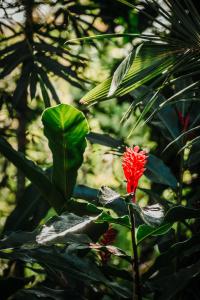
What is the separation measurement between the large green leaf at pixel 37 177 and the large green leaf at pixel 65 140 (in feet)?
0.06

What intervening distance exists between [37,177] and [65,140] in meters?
0.16

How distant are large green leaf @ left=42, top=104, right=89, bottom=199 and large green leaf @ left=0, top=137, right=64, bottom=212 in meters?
0.02

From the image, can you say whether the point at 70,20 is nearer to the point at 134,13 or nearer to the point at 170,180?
the point at 134,13

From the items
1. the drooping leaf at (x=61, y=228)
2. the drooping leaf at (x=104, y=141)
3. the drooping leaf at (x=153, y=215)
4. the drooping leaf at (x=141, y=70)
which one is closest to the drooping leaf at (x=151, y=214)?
the drooping leaf at (x=153, y=215)

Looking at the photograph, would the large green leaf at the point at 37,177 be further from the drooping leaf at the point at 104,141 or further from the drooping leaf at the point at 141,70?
the drooping leaf at the point at 104,141

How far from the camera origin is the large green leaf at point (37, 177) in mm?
1159

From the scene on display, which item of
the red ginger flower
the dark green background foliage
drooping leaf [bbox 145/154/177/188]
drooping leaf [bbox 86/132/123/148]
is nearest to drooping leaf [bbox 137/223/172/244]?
the dark green background foliage

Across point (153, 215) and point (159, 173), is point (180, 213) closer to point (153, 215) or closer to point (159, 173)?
point (153, 215)

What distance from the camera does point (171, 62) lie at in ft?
3.76

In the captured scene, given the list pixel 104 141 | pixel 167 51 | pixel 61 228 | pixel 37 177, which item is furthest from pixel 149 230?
pixel 104 141

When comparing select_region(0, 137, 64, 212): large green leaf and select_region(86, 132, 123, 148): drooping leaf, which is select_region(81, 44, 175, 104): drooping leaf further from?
select_region(86, 132, 123, 148): drooping leaf

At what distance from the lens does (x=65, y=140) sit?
1.08 m

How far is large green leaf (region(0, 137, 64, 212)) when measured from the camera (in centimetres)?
116

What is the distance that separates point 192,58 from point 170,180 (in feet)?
1.75
